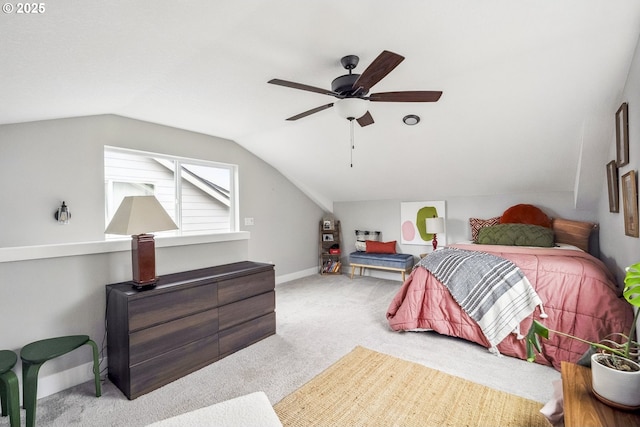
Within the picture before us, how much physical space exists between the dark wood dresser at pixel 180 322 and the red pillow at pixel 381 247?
111 inches

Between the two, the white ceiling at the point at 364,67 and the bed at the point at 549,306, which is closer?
the white ceiling at the point at 364,67

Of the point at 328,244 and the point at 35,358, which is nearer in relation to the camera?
the point at 35,358

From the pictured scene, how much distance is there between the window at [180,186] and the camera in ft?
11.2

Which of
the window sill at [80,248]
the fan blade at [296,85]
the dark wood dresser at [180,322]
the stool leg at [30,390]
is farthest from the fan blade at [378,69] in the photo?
the stool leg at [30,390]

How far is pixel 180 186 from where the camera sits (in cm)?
398

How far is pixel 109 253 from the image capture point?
2357mm

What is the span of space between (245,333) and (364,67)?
2.55m

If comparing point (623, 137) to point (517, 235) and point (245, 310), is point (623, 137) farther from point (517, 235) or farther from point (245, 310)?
point (245, 310)

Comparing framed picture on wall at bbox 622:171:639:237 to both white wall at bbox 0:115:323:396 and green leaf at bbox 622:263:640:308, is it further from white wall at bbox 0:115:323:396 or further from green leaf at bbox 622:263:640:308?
white wall at bbox 0:115:323:396

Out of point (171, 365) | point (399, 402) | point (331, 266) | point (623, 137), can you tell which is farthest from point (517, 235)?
point (171, 365)

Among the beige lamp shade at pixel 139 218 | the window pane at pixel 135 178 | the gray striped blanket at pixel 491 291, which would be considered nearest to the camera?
the beige lamp shade at pixel 139 218

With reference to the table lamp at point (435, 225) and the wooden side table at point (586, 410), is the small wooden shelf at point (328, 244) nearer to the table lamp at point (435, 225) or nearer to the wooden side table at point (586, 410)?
the table lamp at point (435, 225)

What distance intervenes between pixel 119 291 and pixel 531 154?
431 centimetres

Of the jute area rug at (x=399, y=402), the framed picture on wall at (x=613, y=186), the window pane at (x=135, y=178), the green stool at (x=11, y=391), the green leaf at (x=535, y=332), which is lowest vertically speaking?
the jute area rug at (x=399, y=402)
